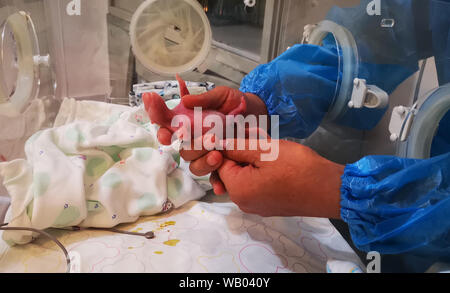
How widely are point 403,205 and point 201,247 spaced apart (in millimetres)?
359

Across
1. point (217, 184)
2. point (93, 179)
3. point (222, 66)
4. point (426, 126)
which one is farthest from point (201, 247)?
point (222, 66)

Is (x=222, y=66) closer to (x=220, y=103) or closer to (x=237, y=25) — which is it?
(x=237, y=25)

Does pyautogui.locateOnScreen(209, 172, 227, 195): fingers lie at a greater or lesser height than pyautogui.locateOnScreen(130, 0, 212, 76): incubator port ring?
lesser

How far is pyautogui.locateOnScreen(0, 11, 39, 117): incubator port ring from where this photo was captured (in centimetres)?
89

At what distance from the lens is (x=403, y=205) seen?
1.76ft

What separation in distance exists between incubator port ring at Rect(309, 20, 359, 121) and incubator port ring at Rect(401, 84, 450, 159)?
0.64 feet

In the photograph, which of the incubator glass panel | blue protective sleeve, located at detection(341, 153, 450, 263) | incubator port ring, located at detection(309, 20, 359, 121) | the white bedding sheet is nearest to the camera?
blue protective sleeve, located at detection(341, 153, 450, 263)

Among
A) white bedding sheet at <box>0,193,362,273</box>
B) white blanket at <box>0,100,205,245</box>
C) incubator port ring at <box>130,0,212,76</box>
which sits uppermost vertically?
incubator port ring at <box>130,0,212,76</box>

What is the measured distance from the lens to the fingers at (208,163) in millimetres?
631

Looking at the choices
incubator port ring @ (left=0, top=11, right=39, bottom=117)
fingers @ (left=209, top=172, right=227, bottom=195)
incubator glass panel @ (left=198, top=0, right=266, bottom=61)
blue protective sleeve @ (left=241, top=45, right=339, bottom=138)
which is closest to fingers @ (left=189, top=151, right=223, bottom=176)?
fingers @ (left=209, top=172, right=227, bottom=195)

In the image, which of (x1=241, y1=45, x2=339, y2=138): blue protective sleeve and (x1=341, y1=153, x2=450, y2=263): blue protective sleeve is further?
(x1=241, y1=45, x2=339, y2=138): blue protective sleeve

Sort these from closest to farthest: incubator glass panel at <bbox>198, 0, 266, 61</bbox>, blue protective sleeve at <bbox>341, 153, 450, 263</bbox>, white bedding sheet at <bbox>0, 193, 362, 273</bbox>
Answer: blue protective sleeve at <bbox>341, 153, 450, 263</bbox>, white bedding sheet at <bbox>0, 193, 362, 273</bbox>, incubator glass panel at <bbox>198, 0, 266, 61</bbox>

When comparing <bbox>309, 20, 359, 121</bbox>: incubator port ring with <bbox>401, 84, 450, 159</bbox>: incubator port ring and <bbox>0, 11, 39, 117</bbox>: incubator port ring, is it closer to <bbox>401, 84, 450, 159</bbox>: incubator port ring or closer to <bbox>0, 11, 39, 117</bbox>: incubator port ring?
<bbox>401, 84, 450, 159</bbox>: incubator port ring

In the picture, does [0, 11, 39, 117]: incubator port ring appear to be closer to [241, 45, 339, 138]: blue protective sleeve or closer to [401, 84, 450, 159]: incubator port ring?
[241, 45, 339, 138]: blue protective sleeve
